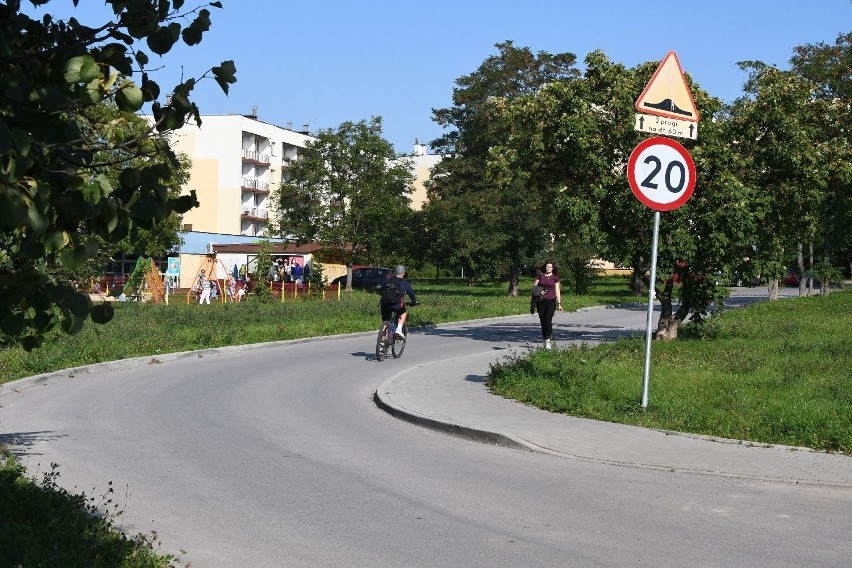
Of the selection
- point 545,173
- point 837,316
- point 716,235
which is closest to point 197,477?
point 716,235

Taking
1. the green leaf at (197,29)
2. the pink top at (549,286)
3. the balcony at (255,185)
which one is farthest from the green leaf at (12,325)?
the balcony at (255,185)

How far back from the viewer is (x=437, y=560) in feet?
21.4

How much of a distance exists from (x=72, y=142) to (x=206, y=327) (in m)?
24.5

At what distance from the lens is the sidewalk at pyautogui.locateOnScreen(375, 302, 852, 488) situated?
948cm

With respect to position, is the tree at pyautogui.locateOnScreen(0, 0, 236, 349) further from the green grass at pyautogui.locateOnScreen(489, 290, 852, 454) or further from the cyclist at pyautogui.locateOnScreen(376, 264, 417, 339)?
the cyclist at pyautogui.locateOnScreen(376, 264, 417, 339)

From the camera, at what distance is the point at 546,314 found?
22.2m

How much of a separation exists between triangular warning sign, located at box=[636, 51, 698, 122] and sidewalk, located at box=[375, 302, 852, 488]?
3.66 m

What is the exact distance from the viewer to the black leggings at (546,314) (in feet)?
72.5

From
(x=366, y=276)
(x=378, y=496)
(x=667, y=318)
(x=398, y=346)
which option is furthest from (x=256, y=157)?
(x=378, y=496)

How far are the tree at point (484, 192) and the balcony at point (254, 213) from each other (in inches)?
1417

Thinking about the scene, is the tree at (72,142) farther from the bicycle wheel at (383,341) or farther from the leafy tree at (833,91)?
the leafy tree at (833,91)

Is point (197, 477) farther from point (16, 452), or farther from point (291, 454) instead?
point (16, 452)

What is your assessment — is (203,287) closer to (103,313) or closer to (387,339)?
(387,339)

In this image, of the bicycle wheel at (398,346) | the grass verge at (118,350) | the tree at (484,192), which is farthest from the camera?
the tree at (484,192)
